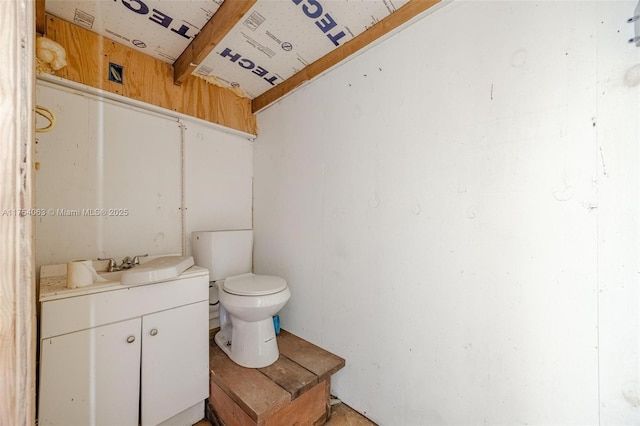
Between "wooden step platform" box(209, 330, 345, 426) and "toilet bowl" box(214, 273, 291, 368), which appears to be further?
"toilet bowl" box(214, 273, 291, 368)

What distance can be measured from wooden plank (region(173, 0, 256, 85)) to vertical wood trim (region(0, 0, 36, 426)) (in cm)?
95

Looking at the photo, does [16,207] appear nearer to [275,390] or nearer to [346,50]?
[275,390]

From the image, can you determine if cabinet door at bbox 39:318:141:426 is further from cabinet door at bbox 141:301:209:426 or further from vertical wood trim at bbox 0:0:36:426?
vertical wood trim at bbox 0:0:36:426

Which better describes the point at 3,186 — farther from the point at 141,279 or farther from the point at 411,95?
the point at 411,95

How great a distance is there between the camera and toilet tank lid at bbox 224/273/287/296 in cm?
133

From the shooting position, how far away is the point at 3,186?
14.3 inches

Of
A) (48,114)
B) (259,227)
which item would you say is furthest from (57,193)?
(259,227)

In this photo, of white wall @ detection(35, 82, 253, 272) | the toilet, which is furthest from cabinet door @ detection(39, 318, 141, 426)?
white wall @ detection(35, 82, 253, 272)

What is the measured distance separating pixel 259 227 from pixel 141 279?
1.00m

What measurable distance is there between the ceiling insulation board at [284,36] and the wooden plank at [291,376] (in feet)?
5.88

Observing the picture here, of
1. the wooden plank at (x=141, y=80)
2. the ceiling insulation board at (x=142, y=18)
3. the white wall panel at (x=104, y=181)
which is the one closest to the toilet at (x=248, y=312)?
the white wall panel at (x=104, y=181)

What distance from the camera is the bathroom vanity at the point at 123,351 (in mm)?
947

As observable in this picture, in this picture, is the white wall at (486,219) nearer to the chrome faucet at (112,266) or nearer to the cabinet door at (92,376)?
the cabinet door at (92,376)

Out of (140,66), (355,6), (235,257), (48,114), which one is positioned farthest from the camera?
(235,257)
